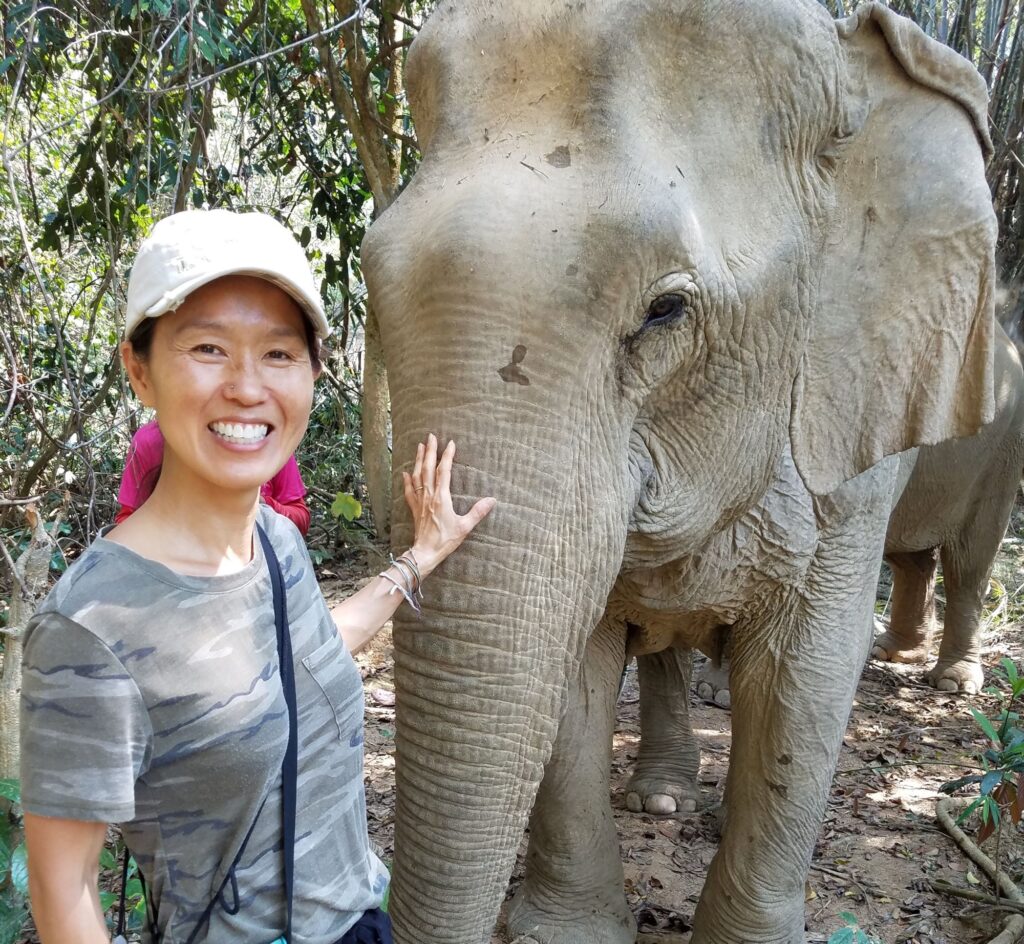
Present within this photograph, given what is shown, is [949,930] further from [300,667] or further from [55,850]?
[55,850]

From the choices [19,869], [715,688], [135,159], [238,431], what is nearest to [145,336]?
[238,431]

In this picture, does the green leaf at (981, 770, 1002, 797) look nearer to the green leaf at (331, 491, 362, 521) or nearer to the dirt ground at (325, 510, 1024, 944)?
the dirt ground at (325, 510, 1024, 944)

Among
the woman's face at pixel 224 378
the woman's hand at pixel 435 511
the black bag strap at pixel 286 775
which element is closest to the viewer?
the woman's face at pixel 224 378

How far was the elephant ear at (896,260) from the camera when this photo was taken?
7.17 ft

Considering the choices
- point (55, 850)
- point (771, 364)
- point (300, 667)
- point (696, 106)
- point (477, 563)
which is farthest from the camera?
point (771, 364)

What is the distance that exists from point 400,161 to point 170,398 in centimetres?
499

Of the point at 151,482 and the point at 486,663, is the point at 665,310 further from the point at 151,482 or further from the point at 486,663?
the point at 151,482

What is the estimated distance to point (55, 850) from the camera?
1193 mm

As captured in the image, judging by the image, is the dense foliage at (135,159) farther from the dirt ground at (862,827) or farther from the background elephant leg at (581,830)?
the dirt ground at (862,827)

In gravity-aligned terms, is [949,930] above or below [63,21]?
below

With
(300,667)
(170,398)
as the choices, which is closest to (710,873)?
(300,667)

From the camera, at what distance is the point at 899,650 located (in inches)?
236

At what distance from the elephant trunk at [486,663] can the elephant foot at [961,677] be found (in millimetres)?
4130

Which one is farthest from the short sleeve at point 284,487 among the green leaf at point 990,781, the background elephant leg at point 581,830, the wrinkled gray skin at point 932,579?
the green leaf at point 990,781
